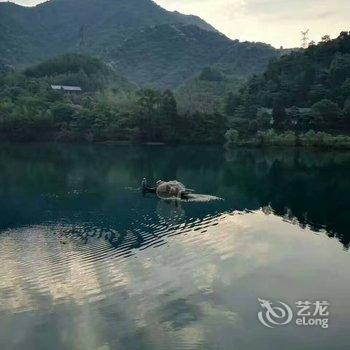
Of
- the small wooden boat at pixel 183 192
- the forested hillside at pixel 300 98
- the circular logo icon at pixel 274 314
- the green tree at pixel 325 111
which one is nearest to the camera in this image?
the circular logo icon at pixel 274 314

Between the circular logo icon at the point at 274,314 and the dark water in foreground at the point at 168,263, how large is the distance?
334mm

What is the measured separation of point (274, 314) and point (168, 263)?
23.7 feet

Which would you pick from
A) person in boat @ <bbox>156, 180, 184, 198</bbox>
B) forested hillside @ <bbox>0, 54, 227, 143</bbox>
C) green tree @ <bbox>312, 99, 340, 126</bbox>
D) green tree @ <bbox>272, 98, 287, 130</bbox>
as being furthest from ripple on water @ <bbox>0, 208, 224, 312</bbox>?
forested hillside @ <bbox>0, 54, 227, 143</bbox>

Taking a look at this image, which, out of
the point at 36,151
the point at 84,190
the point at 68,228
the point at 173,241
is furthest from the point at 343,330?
the point at 36,151

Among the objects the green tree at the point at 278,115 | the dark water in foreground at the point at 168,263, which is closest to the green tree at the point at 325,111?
the green tree at the point at 278,115

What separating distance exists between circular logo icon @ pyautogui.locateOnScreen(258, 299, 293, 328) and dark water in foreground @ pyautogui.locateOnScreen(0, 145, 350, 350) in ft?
1.09

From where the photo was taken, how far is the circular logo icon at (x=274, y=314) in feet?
58.5

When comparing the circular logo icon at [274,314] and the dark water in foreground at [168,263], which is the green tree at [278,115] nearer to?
the dark water in foreground at [168,263]

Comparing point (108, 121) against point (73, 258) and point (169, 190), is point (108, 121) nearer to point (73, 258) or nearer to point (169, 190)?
point (169, 190)

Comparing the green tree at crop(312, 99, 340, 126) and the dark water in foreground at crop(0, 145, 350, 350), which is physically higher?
the green tree at crop(312, 99, 340, 126)

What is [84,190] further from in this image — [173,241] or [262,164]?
[262,164]

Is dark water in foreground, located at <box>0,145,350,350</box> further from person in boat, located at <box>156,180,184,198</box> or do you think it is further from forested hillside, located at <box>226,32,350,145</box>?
forested hillside, located at <box>226,32,350,145</box>

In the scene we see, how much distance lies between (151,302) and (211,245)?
8.86 meters

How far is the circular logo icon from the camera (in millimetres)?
17828
